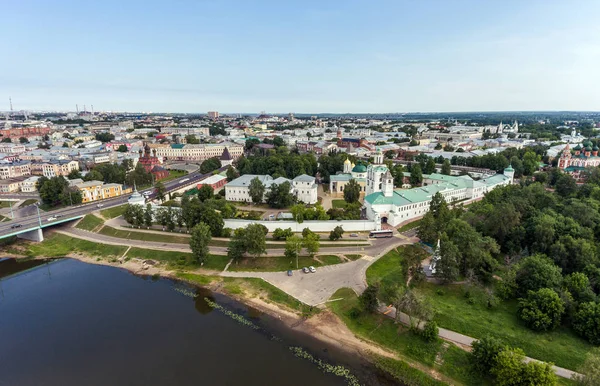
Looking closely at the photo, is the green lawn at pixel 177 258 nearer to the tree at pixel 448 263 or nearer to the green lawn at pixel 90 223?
the green lawn at pixel 90 223

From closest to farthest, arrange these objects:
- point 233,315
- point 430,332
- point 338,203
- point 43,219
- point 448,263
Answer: point 430,332, point 233,315, point 448,263, point 43,219, point 338,203

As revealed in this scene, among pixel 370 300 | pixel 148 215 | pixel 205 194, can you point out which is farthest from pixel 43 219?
pixel 370 300

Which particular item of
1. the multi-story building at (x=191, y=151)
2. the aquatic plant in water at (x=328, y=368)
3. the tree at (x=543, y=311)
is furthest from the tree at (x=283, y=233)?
the multi-story building at (x=191, y=151)

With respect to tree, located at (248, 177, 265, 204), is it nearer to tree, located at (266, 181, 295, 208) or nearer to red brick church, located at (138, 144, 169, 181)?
tree, located at (266, 181, 295, 208)

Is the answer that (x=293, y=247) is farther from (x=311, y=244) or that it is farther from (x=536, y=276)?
(x=536, y=276)

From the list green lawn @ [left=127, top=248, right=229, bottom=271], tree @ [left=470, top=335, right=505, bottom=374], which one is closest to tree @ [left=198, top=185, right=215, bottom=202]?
green lawn @ [left=127, top=248, right=229, bottom=271]

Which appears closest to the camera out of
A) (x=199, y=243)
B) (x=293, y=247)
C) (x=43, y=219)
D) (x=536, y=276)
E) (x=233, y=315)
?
(x=536, y=276)
